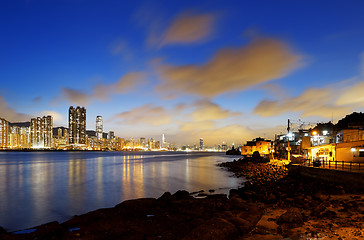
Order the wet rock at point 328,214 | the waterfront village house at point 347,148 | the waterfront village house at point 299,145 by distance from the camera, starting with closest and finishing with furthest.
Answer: the wet rock at point 328,214, the waterfront village house at point 347,148, the waterfront village house at point 299,145

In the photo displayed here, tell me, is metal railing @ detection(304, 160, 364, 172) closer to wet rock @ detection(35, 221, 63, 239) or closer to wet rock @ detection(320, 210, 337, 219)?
wet rock @ detection(320, 210, 337, 219)

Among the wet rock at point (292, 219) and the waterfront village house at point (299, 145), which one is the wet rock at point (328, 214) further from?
the waterfront village house at point (299, 145)

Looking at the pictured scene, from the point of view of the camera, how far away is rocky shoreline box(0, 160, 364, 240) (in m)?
10.7

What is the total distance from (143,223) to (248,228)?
16.7 ft

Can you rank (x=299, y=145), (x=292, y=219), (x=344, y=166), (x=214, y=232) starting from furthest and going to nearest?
(x=299, y=145)
(x=344, y=166)
(x=292, y=219)
(x=214, y=232)

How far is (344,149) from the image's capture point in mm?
34438

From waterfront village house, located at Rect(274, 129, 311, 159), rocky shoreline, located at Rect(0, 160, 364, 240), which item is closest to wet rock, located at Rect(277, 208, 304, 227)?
rocky shoreline, located at Rect(0, 160, 364, 240)

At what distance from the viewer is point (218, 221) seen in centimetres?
1138

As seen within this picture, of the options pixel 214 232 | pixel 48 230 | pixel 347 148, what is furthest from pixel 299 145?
pixel 48 230

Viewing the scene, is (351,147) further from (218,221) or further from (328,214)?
(218,221)

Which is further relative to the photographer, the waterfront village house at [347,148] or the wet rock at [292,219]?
the waterfront village house at [347,148]

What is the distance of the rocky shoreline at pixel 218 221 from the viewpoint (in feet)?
35.0

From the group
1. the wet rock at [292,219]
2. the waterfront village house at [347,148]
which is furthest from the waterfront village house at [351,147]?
the wet rock at [292,219]

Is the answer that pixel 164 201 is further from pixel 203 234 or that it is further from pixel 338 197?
pixel 338 197
